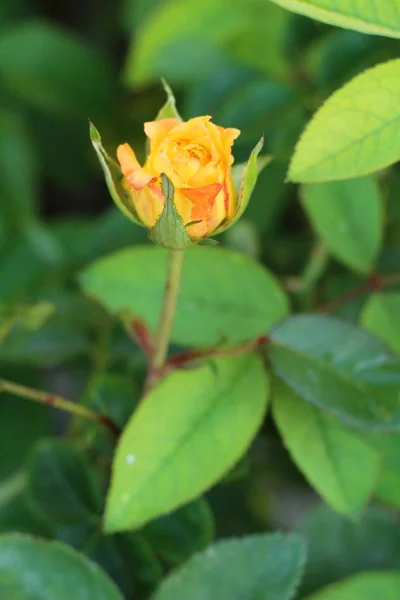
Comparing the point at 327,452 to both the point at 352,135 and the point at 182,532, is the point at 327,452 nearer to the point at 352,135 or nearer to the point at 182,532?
the point at 182,532

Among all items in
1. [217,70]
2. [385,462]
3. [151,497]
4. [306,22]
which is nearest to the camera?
[151,497]

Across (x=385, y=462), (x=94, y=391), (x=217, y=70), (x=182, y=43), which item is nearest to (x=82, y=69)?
(x=182, y=43)

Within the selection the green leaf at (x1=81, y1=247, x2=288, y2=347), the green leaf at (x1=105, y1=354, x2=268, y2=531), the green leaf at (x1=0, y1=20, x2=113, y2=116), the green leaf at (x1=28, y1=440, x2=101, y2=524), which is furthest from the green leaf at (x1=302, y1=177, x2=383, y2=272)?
the green leaf at (x1=0, y1=20, x2=113, y2=116)

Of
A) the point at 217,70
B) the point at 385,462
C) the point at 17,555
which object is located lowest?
the point at 385,462

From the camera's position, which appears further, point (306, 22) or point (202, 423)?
point (306, 22)

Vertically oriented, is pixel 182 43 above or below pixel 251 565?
above

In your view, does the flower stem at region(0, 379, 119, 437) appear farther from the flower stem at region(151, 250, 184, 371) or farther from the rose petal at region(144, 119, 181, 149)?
the rose petal at region(144, 119, 181, 149)

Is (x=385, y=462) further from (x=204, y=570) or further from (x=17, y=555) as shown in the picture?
(x=17, y=555)
